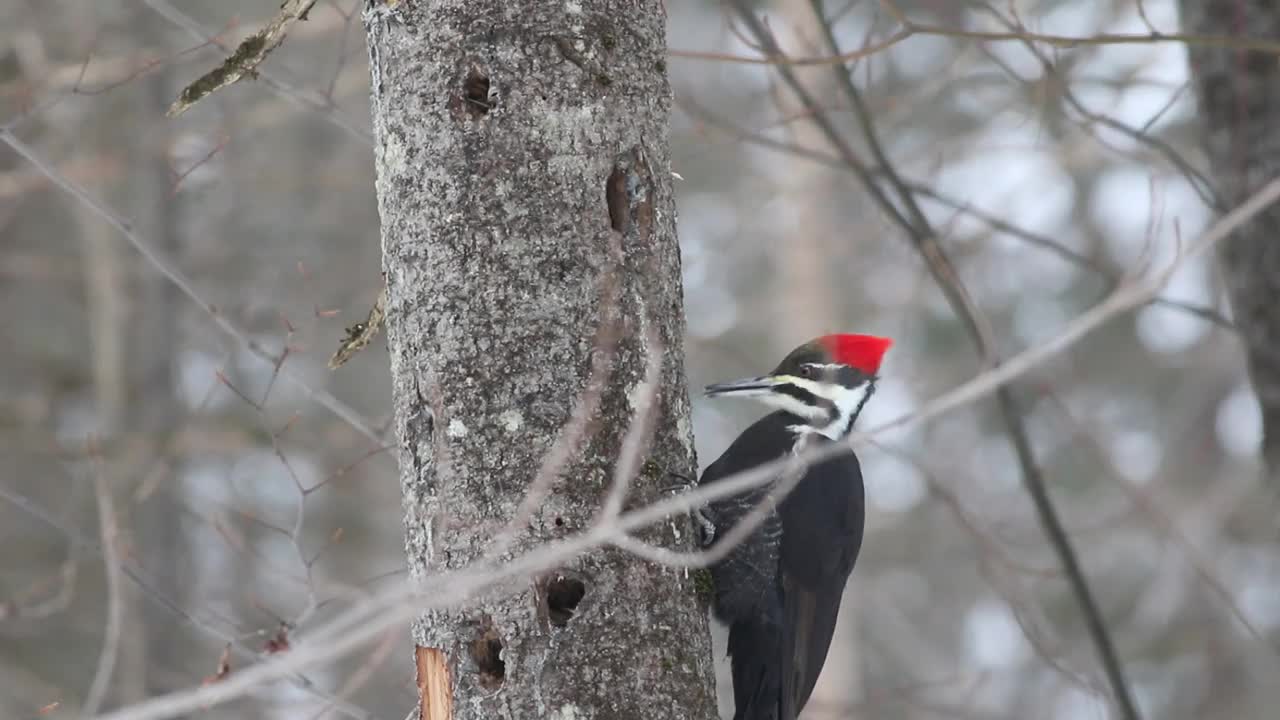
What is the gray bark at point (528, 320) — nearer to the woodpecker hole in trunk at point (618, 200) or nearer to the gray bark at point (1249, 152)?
the woodpecker hole in trunk at point (618, 200)

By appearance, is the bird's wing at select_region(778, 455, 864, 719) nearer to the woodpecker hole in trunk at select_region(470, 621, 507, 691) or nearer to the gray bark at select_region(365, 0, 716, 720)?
the gray bark at select_region(365, 0, 716, 720)

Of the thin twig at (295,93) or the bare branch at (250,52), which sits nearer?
the bare branch at (250,52)

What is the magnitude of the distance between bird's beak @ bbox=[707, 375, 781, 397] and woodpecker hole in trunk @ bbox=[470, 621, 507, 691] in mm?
1032

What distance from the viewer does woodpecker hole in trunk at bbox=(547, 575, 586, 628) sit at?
7.75ft

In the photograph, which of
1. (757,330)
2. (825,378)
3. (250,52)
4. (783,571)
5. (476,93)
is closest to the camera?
(476,93)

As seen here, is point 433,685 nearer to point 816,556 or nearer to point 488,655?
point 488,655

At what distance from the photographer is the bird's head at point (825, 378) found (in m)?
3.81

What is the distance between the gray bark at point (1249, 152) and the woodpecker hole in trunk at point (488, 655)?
6.91 ft

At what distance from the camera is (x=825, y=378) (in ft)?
12.6

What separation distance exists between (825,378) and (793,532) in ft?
1.51

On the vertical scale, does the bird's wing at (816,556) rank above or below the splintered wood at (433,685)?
above

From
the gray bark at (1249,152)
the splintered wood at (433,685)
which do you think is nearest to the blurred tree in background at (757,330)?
the gray bark at (1249,152)

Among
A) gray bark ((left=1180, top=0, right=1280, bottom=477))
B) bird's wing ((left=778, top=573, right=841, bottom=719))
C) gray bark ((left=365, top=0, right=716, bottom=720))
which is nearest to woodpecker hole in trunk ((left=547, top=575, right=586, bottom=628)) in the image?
gray bark ((left=365, top=0, right=716, bottom=720))

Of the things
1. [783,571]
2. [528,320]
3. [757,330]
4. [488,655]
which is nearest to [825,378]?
[783,571]
